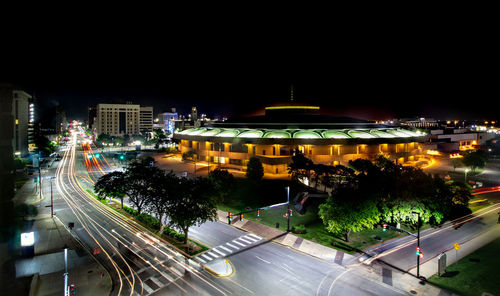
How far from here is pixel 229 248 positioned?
31.5 metres

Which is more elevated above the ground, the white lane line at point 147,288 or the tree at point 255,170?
the tree at point 255,170

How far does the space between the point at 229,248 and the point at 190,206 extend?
6568 mm

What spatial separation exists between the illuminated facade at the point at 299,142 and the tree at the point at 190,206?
4152 cm

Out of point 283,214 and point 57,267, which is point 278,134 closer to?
point 283,214

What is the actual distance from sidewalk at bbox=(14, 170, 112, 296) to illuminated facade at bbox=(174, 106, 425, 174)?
4815cm

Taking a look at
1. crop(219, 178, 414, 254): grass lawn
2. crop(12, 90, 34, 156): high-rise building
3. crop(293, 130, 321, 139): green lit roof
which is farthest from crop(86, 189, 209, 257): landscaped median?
crop(12, 90, 34, 156): high-rise building

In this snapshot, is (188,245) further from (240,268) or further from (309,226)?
(309,226)

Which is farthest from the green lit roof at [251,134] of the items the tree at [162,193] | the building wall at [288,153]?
the tree at [162,193]

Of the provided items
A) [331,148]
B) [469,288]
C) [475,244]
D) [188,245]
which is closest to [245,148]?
[331,148]

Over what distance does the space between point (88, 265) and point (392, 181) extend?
37.4m

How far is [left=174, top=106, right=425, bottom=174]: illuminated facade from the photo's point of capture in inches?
2995

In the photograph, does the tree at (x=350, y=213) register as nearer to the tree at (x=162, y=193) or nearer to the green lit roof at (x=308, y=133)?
the tree at (x=162, y=193)

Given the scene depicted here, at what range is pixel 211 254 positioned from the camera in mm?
30031

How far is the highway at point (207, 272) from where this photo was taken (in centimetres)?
2341
